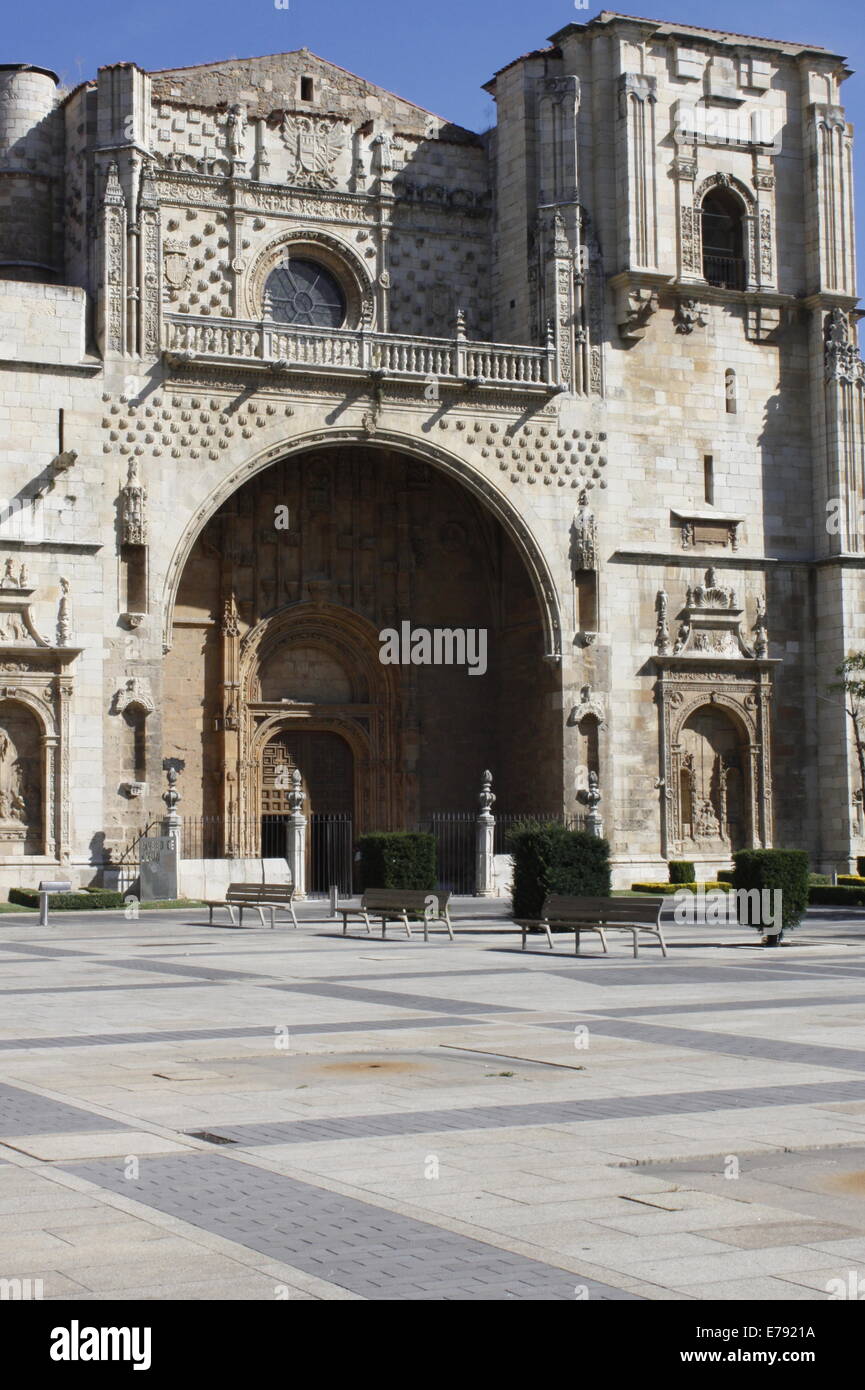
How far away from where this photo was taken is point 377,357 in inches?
1366

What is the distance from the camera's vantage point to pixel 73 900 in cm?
2902

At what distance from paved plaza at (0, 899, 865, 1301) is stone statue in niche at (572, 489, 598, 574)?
64.0 ft

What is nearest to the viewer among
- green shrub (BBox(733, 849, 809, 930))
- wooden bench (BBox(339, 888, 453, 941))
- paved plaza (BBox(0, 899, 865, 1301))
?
paved plaza (BBox(0, 899, 865, 1301))

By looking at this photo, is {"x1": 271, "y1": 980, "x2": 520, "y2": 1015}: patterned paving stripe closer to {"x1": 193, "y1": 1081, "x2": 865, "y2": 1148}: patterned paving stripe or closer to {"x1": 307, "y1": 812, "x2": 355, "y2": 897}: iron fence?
{"x1": 193, "y1": 1081, "x2": 865, "y2": 1148}: patterned paving stripe

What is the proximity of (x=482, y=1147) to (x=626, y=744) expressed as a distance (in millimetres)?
27922

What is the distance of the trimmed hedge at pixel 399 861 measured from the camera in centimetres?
2750

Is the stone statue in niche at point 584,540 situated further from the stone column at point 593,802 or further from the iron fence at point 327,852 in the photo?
the iron fence at point 327,852

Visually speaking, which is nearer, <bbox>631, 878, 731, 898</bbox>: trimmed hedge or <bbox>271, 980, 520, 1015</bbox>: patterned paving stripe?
<bbox>271, 980, 520, 1015</bbox>: patterned paving stripe

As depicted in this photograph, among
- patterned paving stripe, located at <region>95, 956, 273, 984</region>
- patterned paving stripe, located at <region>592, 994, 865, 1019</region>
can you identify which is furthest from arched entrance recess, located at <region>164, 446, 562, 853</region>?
patterned paving stripe, located at <region>592, 994, 865, 1019</region>

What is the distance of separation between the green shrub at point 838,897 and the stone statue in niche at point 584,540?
25.9ft

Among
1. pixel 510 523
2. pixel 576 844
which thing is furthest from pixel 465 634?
pixel 576 844

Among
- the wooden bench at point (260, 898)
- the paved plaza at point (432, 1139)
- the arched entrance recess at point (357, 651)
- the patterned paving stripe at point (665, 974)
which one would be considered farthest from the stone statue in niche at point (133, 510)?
the paved plaza at point (432, 1139)

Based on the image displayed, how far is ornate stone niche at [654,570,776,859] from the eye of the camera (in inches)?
1441

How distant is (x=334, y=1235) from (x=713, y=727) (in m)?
31.5
